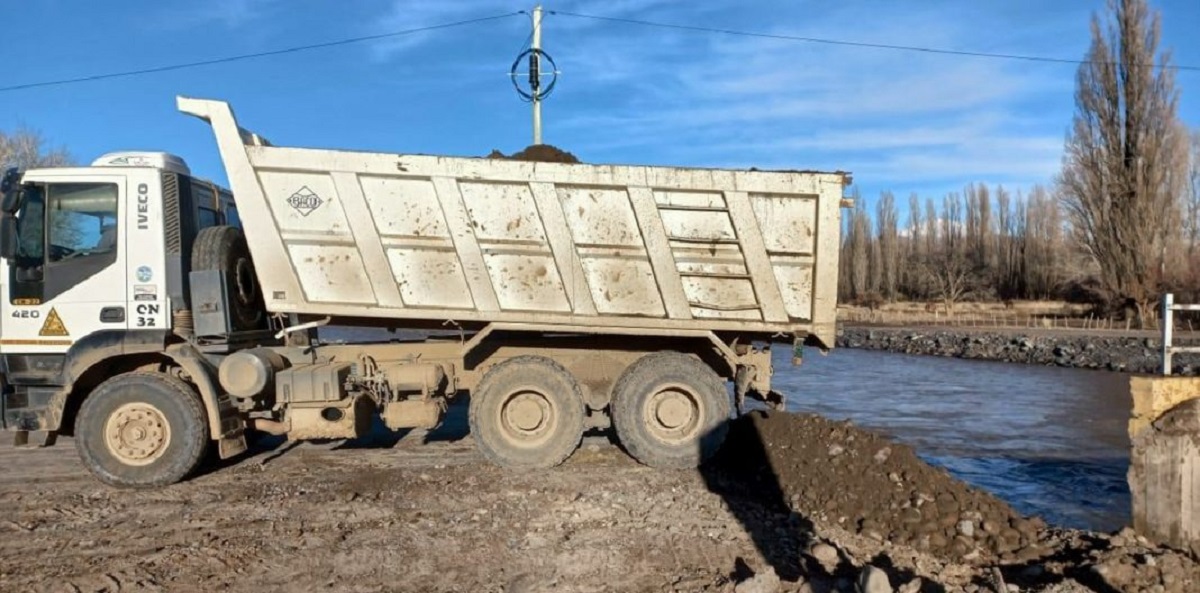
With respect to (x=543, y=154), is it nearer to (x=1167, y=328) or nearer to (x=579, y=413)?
(x=579, y=413)

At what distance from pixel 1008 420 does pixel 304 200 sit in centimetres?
1231

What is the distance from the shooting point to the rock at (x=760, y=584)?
4.62m

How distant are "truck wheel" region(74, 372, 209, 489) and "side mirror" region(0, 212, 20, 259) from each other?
1.40m

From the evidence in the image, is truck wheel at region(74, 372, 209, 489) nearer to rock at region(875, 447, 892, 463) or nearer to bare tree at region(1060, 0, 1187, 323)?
rock at region(875, 447, 892, 463)

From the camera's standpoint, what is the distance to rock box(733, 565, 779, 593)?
4.62 metres

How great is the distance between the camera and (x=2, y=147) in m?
33.9

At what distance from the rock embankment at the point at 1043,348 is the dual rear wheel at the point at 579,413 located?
19.0 m

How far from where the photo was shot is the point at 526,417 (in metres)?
7.98

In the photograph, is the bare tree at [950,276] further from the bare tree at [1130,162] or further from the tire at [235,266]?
the tire at [235,266]

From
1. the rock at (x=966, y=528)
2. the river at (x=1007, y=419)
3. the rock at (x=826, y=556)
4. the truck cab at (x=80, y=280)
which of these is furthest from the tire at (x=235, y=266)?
the rock at (x=966, y=528)

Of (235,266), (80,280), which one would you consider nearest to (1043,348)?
(235,266)

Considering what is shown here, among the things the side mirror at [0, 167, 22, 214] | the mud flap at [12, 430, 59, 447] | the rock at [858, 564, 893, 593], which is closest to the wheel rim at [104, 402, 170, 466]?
the mud flap at [12, 430, 59, 447]

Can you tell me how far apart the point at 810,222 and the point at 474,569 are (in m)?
4.55

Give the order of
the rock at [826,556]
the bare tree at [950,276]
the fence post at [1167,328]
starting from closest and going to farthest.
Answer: the rock at [826,556] < the fence post at [1167,328] < the bare tree at [950,276]
